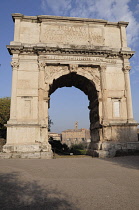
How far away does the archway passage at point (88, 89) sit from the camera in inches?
513

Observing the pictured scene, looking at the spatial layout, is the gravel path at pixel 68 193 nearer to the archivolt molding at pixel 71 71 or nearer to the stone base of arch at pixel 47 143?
the stone base of arch at pixel 47 143

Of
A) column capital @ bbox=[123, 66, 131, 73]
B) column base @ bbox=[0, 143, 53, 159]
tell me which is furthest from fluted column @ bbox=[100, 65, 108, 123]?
column base @ bbox=[0, 143, 53, 159]

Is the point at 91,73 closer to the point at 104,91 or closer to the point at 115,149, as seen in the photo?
the point at 104,91

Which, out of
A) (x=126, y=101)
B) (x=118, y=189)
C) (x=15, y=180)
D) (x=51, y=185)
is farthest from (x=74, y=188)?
(x=126, y=101)

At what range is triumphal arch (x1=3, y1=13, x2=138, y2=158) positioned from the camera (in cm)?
1118

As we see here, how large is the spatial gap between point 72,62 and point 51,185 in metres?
9.66

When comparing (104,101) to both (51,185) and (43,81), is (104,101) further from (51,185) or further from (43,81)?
(51,185)

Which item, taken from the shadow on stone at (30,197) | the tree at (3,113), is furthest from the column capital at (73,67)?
the tree at (3,113)

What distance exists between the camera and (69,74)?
13.0m

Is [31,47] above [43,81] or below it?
above

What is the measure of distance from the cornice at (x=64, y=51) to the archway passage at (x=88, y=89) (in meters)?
1.62

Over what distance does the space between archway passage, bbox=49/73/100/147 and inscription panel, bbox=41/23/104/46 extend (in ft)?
8.43

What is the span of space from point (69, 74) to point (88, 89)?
231cm

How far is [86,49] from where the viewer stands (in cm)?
1253
